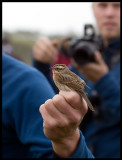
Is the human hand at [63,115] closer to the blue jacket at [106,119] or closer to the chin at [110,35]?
the blue jacket at [106,119]

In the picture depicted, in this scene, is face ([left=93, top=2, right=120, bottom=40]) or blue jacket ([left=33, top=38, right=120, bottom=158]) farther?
face ([left=93, top=2, right=120, bottom=40])

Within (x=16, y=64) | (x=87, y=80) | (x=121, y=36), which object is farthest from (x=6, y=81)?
(x=121, y=36)

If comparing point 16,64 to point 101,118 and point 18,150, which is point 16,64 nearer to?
point 18,150

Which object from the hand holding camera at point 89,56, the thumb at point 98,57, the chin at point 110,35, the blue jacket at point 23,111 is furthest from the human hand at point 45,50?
the blue jacket at point 23,111

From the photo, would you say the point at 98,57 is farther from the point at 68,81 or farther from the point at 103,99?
the point at 68,81

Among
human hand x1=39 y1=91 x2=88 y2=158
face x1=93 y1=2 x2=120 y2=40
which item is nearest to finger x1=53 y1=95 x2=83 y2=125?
human hand x1=39 y1=91 x2=88 y2=158

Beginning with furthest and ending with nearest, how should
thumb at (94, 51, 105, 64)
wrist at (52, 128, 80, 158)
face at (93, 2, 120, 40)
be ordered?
face at (93, 2, 120, 40), thumb at (94, 51, 105, 64), wrist at (52, 128, 80, 158)

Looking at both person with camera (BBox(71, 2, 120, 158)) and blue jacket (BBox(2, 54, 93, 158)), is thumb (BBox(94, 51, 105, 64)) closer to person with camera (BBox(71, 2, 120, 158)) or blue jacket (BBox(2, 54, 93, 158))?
person with camera (BBox(71, 2, 120, 158))
